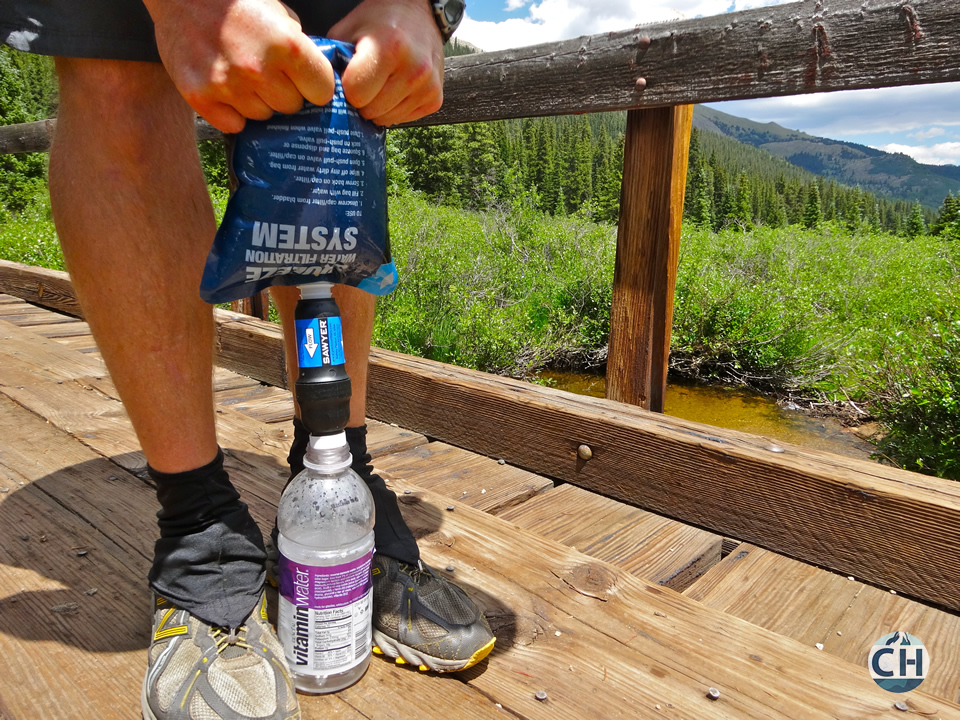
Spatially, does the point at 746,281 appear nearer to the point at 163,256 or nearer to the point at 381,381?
the point at 381,381

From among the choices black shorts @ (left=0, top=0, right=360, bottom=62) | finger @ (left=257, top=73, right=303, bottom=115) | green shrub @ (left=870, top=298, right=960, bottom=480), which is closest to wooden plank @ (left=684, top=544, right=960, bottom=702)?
finger @ (left=257, top=73, right=303, bottom=115)

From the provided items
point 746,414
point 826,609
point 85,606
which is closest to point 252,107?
point 85,606

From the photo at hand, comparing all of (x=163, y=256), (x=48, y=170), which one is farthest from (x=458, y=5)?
(x=48, y=170)

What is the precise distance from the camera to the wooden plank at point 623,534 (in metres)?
1.41

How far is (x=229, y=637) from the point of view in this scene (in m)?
1.02

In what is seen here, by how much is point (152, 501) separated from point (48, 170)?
2.55 ft

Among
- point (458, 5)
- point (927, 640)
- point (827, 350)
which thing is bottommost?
point (827, 350)

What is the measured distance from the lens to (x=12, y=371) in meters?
2.49

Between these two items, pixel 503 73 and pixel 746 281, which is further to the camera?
pixel 746 281

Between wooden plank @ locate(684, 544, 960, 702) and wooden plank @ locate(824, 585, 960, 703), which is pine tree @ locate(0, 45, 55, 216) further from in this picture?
wooden plank @ locate(824, 585, 960, 703)

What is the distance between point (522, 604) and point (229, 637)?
506mm

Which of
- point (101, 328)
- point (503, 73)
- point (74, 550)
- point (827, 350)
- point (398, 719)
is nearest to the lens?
point (398, 719)

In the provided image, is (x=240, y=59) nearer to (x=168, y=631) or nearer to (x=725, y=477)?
(x=168, y=631)

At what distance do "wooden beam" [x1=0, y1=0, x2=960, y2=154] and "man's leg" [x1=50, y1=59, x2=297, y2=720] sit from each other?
1.02 meters
